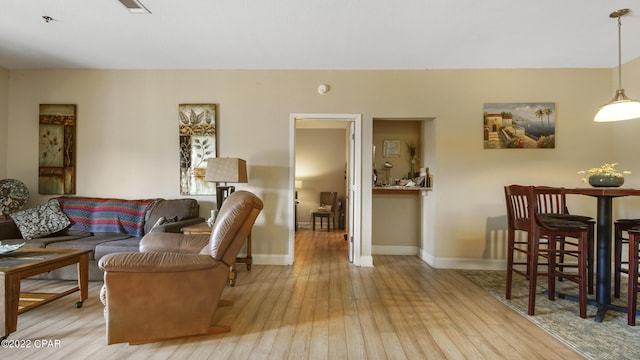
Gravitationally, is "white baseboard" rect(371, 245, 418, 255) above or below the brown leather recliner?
below

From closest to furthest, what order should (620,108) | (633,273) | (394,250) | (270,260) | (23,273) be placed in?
(23,273)
(633,273)
(620,108)
(270,260)
(394,250)

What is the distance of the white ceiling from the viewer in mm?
2502

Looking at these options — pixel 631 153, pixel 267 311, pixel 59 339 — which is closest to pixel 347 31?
pixel 267 311

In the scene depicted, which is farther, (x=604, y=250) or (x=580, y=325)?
(x=604, y=250)

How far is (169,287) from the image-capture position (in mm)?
1814

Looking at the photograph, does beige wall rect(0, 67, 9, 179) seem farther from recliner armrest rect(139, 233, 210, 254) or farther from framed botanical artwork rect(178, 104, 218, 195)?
recliner armrest rect(139, 233, 210, 254)

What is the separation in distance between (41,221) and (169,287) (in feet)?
8.56

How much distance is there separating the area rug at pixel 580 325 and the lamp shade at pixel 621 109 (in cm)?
172

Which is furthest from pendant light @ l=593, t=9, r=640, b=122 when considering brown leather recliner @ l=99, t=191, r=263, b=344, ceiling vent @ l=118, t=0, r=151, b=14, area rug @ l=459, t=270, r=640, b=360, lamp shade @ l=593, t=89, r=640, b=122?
ceiling vent @ l=118, t=0, r=151, b=14

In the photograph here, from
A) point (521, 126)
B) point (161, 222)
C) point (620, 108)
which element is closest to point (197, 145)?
point (161, 222)

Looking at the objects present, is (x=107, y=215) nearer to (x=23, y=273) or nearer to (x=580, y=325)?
(x=23, y=273)

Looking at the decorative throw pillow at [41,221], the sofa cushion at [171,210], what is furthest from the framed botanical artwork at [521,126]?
the decorative throw pillow at [41,221]

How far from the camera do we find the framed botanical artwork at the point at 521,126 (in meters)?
3.68

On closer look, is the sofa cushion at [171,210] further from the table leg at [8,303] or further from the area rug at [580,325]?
the area rug at [580,325]
